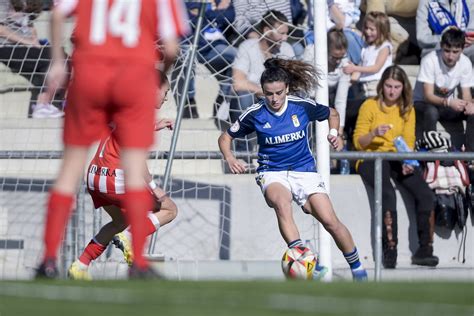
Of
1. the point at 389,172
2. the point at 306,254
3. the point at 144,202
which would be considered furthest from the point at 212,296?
the point at 389,172

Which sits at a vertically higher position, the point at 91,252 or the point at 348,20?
the point at 348,20

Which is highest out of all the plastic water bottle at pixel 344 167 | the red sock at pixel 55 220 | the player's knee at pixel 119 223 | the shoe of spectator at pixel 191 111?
the shoe of spectator at pixel 191 111

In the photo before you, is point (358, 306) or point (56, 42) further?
point (56, 42)

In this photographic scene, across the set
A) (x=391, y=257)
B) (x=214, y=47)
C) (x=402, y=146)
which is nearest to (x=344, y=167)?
(x=402, y=146)

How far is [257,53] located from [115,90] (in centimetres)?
576

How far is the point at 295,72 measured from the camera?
10.0m

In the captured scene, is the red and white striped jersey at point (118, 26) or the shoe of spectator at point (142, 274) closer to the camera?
the shoe of spectator at point (142, 274)

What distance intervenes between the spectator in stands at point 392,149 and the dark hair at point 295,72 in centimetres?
157

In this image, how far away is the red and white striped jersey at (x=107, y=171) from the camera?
9594mm

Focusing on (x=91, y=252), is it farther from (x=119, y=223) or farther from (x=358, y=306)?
(x=358, y=306)

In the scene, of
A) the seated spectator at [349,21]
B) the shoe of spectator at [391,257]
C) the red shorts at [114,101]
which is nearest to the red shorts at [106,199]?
the shoe of spectator at [391,257]

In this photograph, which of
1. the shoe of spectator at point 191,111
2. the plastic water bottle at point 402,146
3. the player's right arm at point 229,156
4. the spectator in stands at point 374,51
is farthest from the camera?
the spectator in stands at point 374,51

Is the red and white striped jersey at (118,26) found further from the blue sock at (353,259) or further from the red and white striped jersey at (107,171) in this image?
the blue sock at (353,259)

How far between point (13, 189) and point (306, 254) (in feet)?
12.7
